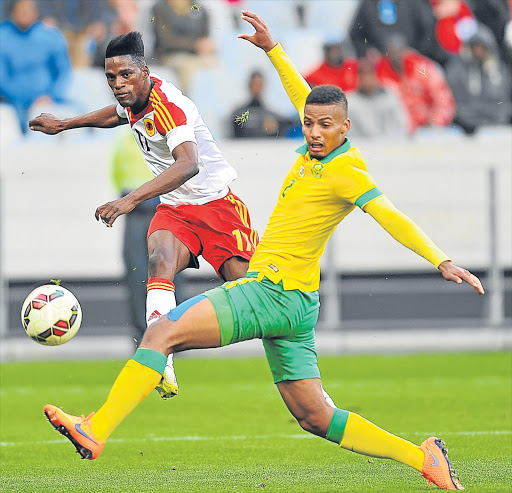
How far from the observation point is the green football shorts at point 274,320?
554 centimetres

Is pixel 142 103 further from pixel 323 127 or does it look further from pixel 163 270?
pixel 323 127

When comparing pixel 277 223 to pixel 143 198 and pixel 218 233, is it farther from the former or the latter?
pixel 218 233

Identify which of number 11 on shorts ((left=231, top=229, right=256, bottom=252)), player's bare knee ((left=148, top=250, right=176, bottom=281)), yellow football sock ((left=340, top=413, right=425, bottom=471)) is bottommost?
yellow football sock ((left=340, top=413, right=425, bottom=471))

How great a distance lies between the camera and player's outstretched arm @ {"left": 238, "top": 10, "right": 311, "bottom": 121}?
22.1 feet

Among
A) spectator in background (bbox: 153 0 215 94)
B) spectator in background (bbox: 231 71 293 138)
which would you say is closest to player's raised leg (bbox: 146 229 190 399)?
spectator in background (bbox: 231 71 293 138)

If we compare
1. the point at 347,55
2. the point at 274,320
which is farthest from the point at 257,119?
the point at 274,320

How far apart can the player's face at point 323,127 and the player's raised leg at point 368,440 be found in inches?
46.9

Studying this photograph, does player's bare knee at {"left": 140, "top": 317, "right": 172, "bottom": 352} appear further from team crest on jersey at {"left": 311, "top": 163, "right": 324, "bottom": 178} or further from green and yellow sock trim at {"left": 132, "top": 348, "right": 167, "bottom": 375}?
team crest on jersey at {"left": 311, "top": 163, "right": 324, "bottom": 178}

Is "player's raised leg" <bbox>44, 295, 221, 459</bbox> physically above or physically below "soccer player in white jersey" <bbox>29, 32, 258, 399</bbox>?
below

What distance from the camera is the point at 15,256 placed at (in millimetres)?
14016

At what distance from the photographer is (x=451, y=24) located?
1725cm

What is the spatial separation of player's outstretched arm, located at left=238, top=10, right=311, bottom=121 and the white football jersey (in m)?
0.59

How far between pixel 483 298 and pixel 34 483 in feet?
30.1

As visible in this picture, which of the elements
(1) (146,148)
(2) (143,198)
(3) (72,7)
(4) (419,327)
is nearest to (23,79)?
(3) (72,7)
